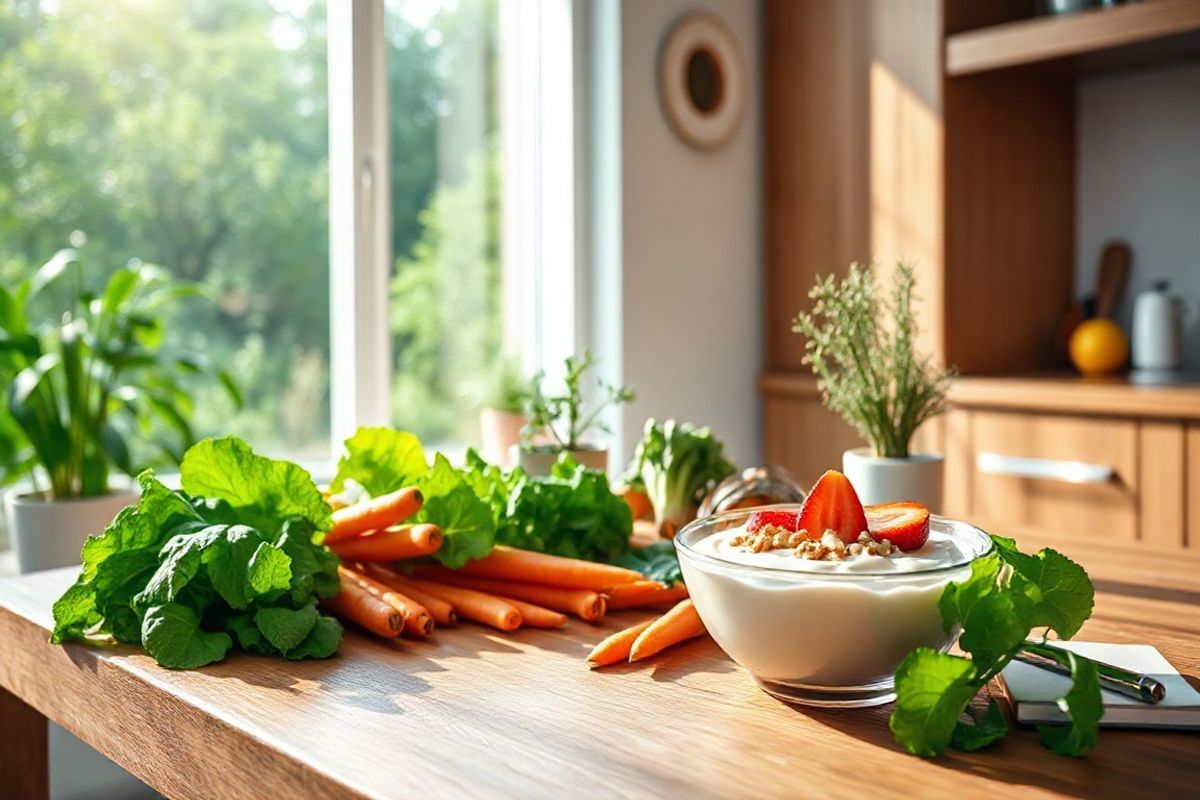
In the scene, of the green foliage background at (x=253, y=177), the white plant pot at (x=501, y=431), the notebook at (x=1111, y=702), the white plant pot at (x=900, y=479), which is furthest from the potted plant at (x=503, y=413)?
the notebook at (x=1111, y=702)

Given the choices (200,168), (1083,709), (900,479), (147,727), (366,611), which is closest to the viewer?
(1083,709)

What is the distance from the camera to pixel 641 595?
1.13 metres

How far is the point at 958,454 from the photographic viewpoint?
9.66ft

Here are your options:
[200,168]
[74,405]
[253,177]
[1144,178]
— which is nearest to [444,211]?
[253,177]

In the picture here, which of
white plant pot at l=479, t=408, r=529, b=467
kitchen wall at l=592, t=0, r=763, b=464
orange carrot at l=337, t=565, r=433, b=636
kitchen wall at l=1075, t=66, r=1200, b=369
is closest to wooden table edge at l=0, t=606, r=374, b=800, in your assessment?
orange carrot at l=337, t=565, r=433, b=636

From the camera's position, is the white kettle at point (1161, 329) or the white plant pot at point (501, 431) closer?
the white plant pot at point (501, 431)

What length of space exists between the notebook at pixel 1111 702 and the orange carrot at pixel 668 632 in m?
0.27

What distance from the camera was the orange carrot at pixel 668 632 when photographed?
0.97 m

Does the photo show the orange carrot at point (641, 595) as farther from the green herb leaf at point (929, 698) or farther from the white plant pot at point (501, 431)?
the white plant pot at point (501, 431)

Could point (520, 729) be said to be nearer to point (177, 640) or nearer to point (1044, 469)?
point (177, 640)

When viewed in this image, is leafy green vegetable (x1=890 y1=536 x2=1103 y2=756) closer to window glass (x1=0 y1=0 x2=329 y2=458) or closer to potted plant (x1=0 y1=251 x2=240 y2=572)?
potted plant (x1=0 y1=251 x2=240 y2=572)

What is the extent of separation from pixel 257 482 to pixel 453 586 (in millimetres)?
232

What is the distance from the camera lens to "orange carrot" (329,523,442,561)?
1.12 meters

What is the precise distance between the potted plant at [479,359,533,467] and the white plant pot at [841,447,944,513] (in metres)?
0.83
